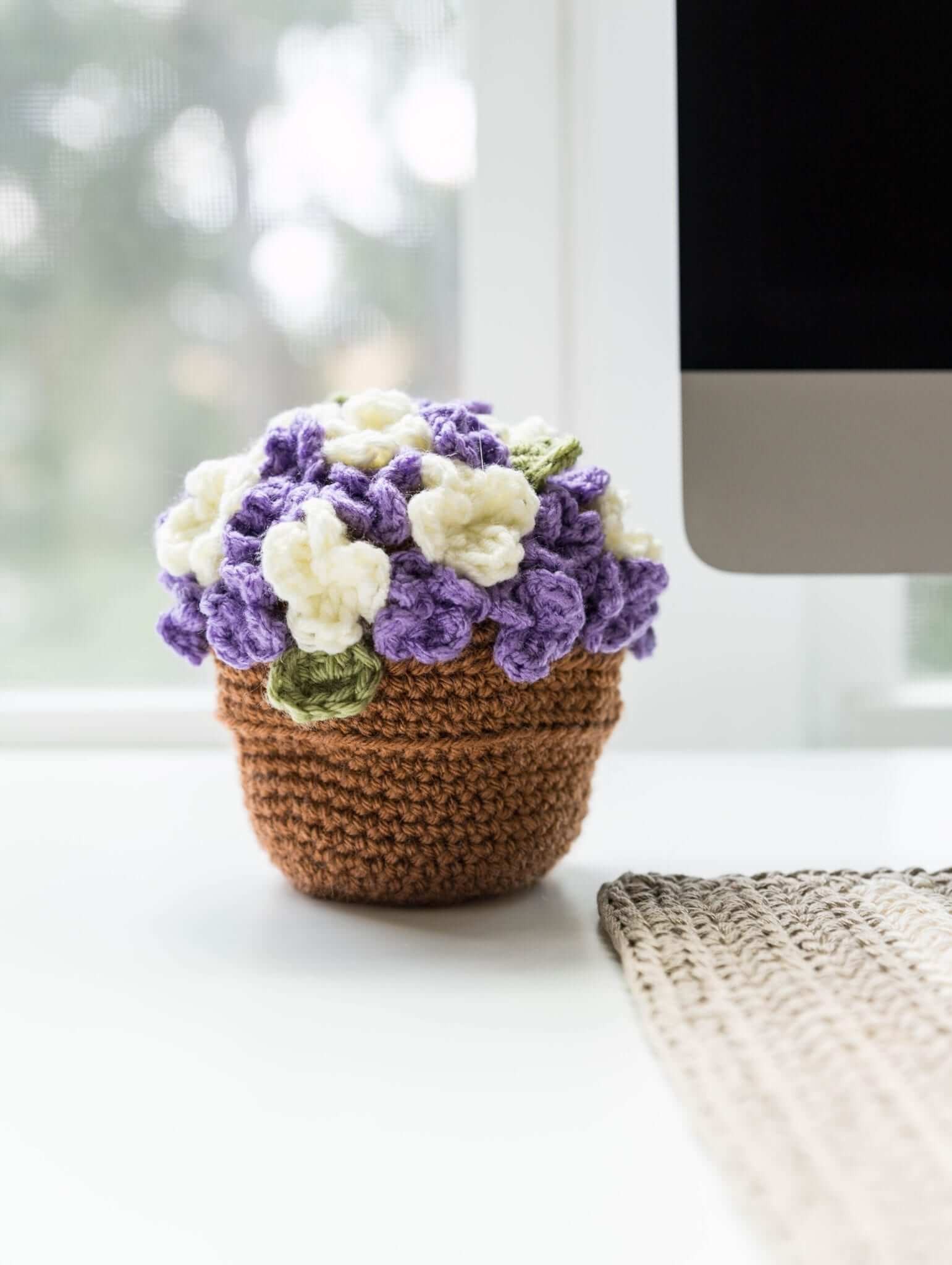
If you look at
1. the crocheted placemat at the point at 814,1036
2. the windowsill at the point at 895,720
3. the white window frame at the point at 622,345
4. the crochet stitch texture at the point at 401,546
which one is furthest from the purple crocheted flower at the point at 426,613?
the windowsill at the point at 895,720

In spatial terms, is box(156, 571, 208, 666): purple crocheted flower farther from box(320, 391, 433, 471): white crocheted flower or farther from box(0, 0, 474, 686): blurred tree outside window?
box(0, 0, 474, 686): blurred tree outside window

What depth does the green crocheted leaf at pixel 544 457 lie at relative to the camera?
→ 0.41 metres

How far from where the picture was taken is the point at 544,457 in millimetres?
419

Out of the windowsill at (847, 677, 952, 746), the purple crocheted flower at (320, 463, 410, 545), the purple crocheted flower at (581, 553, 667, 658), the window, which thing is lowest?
the windowsill at (847, 677, 952, 746)

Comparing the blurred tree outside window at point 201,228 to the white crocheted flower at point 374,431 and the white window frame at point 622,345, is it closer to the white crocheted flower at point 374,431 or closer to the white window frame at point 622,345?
the white window frame at point 622,345

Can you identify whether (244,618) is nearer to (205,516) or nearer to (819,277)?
(205,516)

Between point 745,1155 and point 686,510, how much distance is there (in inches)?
10.5

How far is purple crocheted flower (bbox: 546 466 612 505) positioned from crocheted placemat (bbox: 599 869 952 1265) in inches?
5.6

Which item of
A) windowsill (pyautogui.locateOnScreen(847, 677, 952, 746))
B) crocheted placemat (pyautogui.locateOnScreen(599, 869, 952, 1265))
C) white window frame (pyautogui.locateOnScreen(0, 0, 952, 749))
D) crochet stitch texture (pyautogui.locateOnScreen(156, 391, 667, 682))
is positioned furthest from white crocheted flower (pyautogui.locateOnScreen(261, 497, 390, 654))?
windowsill (pyautogui.locateOnScreen(847, 677, 952, 746))

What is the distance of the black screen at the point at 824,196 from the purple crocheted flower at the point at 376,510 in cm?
A: 14

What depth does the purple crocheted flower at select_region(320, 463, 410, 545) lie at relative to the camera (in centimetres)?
38

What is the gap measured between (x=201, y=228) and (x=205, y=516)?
511 mm

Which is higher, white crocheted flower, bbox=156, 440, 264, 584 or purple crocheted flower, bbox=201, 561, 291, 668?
white crocheted flower, bbox=156, 440, 264, 584

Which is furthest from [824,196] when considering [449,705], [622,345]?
[622,345]
